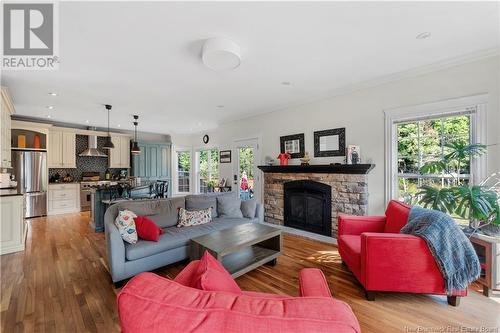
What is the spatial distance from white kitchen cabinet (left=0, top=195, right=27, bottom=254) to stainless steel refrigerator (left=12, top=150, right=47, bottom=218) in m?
2.21

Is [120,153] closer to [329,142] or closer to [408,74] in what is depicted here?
[329,142]

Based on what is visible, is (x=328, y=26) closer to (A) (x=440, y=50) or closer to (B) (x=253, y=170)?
(A) (x=440, y=50)

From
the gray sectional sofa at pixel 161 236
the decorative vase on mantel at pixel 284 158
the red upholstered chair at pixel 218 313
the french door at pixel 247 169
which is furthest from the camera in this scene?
the french door at pixel 247 169

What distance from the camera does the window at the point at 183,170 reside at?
8.05 m

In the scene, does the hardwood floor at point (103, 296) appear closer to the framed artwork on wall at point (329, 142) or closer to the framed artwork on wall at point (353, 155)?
the framed artwork on wall at point (353, 155)

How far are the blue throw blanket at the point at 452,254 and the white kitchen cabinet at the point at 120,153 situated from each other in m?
7.71

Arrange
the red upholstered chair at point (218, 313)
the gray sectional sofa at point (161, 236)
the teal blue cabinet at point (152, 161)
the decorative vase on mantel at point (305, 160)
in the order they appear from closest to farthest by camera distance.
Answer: the red upholstered chair at point (218, 313) → the gray sectional sofa at point (161, 236) → the decorative vase on mantel at point (305, 160) → the teal blue cabinet at point (152, 161)

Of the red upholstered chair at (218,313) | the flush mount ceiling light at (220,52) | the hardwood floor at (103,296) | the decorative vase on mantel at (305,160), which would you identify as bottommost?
the hardwood floor at (103,296)

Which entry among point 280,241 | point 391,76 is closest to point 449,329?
point 280,241

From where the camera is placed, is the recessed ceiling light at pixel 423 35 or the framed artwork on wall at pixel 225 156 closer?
the recessed ceiling light at pixel 423 35

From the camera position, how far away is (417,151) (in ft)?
10.2

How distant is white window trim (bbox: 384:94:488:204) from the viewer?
255 cm

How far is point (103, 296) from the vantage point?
2164 millimetres
